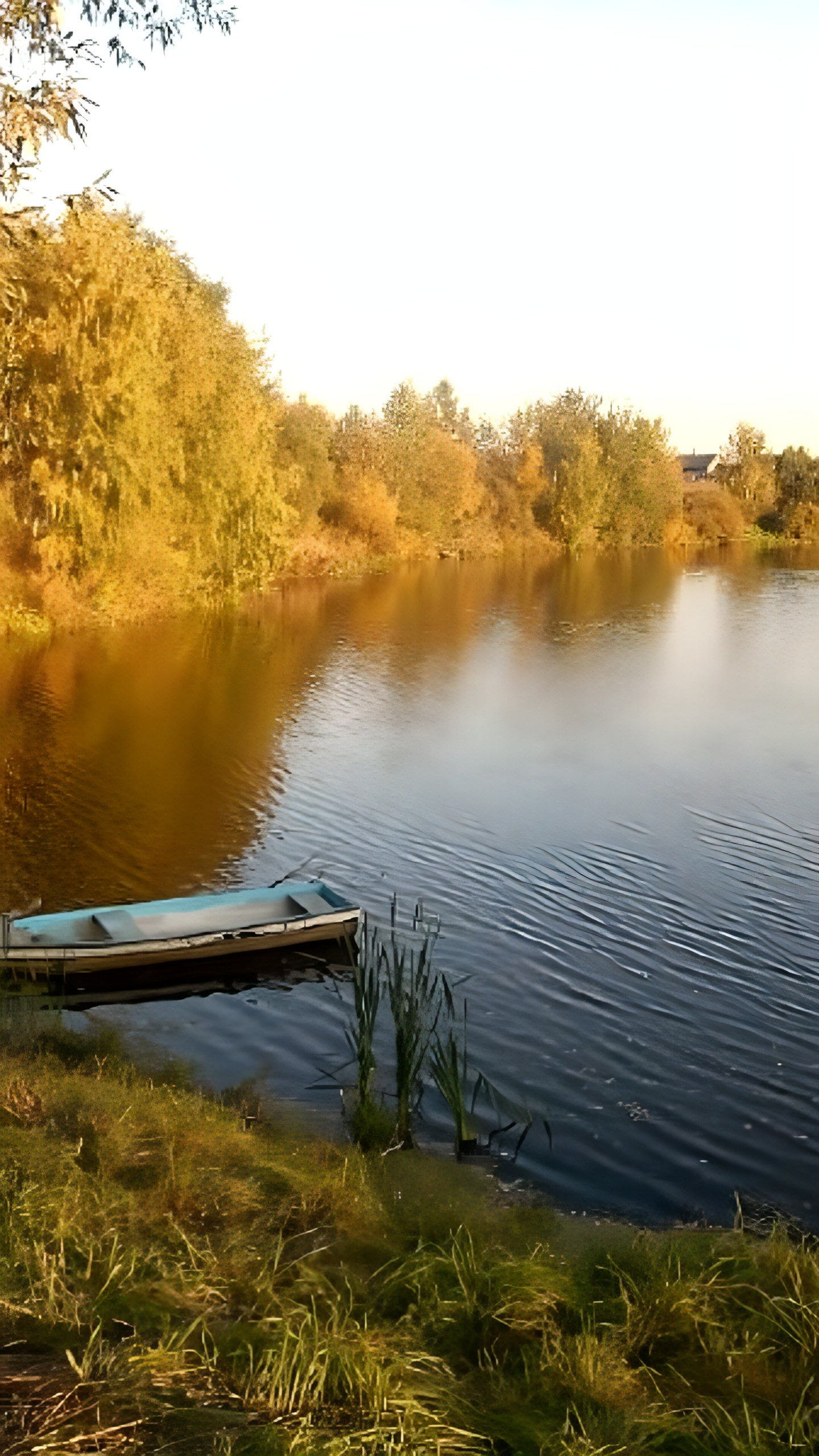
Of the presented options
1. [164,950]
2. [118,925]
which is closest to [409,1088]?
[164,950]

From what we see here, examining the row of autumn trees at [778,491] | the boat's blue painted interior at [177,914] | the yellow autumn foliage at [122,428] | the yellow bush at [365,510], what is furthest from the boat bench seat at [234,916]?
the row of autumn trees at [778,491]

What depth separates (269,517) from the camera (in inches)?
1463

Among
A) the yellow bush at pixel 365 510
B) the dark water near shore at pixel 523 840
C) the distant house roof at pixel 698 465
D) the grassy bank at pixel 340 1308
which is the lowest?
the dark water near shore at pixel 523 840

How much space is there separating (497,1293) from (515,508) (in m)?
76.6

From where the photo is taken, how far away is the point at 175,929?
479 inches

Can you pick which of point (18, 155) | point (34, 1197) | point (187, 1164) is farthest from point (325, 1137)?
point (18, 155)

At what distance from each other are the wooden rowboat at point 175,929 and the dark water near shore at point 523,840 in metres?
0.47

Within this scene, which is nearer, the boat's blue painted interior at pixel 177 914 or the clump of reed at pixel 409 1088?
the clump of reed at pixel 409 1088

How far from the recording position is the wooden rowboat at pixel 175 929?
11.1 metres

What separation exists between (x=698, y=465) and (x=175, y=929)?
14986cm

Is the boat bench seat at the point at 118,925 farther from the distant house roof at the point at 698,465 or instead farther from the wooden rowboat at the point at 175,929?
the distant house roof at the point at 698,465

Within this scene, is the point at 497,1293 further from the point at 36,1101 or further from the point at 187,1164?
the point at 36,1101

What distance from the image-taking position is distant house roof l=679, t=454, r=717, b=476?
14912 cm

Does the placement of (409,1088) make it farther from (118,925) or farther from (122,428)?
(122,428)
